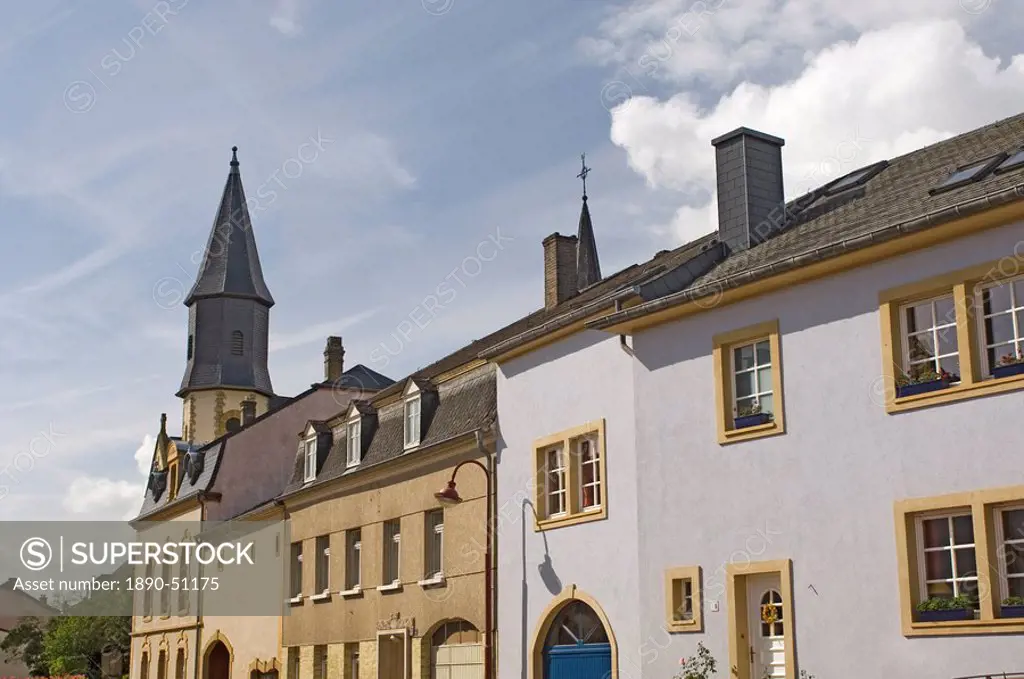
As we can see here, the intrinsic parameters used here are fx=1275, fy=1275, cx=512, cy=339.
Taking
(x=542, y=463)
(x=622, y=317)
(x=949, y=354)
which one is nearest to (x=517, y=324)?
(x=542, y=463)

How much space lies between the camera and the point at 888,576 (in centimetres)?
1454

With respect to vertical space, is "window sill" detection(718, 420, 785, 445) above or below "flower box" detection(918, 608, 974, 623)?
above

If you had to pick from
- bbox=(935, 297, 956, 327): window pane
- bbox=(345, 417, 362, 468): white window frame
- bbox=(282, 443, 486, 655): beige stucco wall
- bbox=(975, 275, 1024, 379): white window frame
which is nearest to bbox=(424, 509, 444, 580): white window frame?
bbox=(282, 443, 486, 655): beige stucco wall

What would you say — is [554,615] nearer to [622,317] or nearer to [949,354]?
[622,317]

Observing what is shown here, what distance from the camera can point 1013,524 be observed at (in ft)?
44.5

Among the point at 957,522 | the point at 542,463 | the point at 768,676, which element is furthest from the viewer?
the point at 542,463

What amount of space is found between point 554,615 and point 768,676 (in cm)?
538

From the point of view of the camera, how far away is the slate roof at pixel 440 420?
80.8 ft

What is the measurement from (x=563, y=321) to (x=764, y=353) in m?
4.56

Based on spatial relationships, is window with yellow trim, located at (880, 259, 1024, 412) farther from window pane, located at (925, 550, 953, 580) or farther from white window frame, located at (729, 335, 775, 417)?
white window frame, located at (729, 335, 775, 417)

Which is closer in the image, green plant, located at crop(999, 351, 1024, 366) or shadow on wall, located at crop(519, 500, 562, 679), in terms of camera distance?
green plant, located at crop(999, 351, 1024, 366)

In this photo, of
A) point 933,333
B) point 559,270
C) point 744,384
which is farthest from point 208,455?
point 933,333

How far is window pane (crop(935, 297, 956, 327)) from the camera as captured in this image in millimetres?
14542

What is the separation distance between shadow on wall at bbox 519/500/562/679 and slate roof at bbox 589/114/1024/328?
435cm
